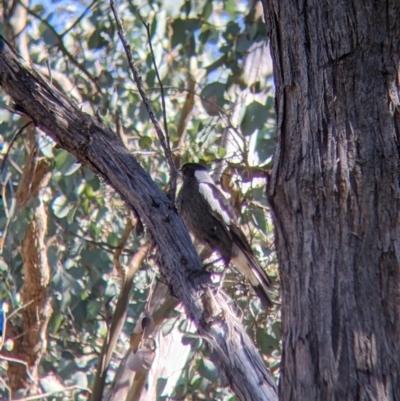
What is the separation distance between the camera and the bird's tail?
3230mm

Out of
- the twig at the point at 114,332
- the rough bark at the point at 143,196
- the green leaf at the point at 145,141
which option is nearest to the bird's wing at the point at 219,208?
the green leaf at the point at 145,141

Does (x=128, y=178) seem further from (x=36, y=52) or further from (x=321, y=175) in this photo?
(x=36, y=52)

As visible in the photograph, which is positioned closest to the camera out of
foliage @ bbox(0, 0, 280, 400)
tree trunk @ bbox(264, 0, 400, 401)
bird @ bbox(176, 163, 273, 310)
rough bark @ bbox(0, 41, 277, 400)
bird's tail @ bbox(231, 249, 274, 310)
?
tree trunk @ bbox(264, 0, 400, 401)

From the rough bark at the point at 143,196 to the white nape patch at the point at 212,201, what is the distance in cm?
157

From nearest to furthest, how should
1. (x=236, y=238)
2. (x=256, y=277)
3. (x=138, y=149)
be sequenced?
(x=256, y=277) → (x=236, y=238) → (x=138, y=149)

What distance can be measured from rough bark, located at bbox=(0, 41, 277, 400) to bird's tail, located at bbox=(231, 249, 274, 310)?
127 cm

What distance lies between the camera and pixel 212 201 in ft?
11.8

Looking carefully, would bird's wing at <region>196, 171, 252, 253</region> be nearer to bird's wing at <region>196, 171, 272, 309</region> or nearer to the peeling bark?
bird's wing at <region>196, 171, 272, 309</region>

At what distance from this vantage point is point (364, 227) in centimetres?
156

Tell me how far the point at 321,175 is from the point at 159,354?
263 cm

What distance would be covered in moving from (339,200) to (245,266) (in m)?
1.78

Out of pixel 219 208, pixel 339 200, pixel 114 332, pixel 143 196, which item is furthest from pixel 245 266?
Answer: pixel 339 200

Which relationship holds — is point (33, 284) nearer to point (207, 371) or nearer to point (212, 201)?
point (207, 371)

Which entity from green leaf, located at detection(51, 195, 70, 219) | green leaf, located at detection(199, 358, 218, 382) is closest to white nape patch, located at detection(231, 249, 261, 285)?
green leaf, located at detection(199, 358, 218, 382)
